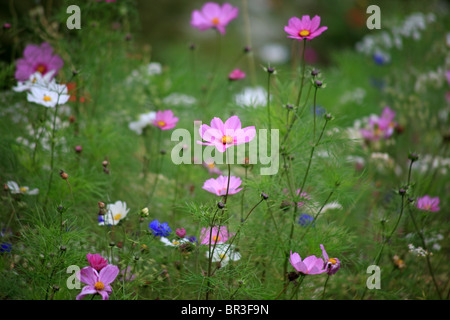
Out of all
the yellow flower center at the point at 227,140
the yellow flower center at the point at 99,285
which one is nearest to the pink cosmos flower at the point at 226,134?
the yellow flower center at the point at 227,140

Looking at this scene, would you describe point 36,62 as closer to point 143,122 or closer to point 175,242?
point 143,122

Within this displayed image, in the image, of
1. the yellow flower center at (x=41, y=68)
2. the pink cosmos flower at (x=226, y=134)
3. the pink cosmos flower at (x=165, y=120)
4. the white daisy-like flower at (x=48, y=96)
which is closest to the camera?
the pink cosmos flower at (x=226, y=134)

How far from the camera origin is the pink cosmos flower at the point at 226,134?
0.79 meters

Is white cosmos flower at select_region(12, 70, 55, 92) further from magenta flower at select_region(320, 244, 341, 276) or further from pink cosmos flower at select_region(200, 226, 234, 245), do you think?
magenta flower at select_region(320, 244, 341, 276)

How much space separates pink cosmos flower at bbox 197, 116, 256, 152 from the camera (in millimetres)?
786

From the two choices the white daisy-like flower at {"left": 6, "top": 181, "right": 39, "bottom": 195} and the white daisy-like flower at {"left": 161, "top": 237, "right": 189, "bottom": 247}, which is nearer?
the white daisy-like flower at {"left": 161, "top": 237, "right": 189, "bottom": 247}

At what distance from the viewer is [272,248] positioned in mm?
986

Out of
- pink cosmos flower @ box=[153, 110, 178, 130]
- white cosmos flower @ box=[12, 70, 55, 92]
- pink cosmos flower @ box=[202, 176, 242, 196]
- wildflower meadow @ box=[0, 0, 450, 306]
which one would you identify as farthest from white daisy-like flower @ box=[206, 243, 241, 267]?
white cosmos flower @ box=[12, 70, 55, 92]

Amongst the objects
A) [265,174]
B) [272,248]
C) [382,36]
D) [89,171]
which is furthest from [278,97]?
[382,36]

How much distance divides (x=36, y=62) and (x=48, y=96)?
230mm

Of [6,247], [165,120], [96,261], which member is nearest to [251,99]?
[165,120]

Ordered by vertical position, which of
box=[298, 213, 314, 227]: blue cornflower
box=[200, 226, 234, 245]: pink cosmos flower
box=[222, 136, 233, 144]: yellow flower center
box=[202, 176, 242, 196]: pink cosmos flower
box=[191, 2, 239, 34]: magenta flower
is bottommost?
box=[200, 226, 234, 245]: pink cosmos flower

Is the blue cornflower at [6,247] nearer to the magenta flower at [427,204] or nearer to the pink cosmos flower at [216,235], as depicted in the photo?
the pink cosmos flower at [216,235]

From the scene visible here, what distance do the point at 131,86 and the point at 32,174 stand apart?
2.07 ft
